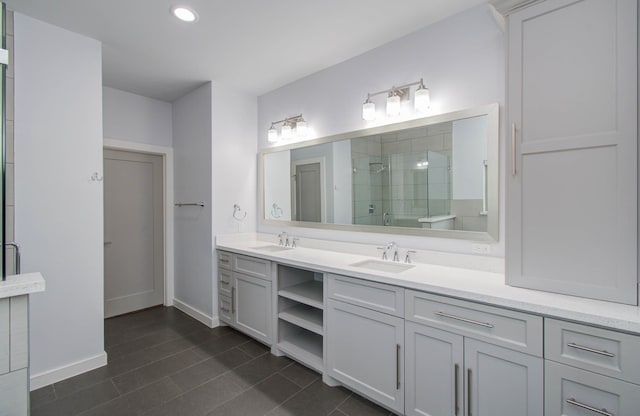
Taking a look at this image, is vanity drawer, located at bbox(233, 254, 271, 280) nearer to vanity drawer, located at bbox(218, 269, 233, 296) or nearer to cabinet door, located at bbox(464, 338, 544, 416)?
vanity drawer, located at bbox(218, 269, 233, 296)

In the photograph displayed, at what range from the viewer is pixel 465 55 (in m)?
2.02

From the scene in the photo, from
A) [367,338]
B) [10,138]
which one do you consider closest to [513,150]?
[367,338]

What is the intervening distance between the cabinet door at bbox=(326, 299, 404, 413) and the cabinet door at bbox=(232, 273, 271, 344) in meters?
0.74

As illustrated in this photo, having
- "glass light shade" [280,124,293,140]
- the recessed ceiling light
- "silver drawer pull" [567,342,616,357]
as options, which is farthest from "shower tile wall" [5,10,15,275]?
"silver drawer pull" [567,342,616,357]

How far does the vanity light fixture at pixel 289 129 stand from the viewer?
304 centimetres

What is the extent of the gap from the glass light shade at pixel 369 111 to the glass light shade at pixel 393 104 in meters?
0.15

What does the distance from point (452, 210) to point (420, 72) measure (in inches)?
43.0

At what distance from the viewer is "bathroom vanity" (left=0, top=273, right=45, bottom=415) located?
45.2 inches

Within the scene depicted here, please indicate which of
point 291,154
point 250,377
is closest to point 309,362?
point 250,377

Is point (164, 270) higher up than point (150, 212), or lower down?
lower down

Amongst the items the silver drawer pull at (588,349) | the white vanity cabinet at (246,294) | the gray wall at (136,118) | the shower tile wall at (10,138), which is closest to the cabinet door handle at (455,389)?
the silver drawer pull at (588,349)

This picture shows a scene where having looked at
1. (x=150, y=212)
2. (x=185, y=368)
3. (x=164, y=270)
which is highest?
(x=150, y=212)

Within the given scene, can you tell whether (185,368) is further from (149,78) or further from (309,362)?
(149,78)

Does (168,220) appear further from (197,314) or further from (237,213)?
(197,314)
